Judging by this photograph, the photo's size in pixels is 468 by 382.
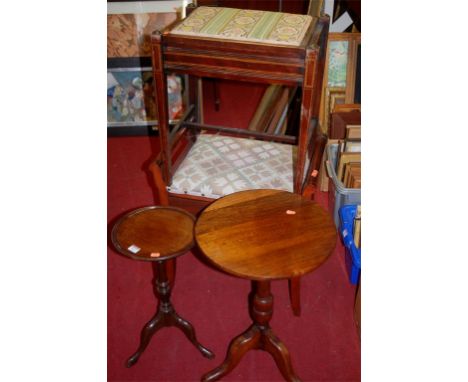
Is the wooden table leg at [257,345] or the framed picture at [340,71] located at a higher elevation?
the framed picture at [340,71]

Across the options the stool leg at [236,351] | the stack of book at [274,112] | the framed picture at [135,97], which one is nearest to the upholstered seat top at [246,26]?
the stool leg at [236,351]

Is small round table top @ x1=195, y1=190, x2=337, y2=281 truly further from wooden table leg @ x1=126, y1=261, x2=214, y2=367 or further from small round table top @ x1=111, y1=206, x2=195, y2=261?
wooden table leg @ x1=126, y1=261, x2=214, y2=367

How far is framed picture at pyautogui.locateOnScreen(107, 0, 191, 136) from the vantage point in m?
3.90

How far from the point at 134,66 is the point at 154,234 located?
2484mm

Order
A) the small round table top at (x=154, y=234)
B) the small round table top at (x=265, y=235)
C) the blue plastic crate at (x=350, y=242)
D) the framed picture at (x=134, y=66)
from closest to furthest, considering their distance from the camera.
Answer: the small round table top at (x=265, y=235) < the small round table top at (x=154, y=234) < the blue plastic crate at (x=350, y=242) < the framed picture at (x=134, y=66)

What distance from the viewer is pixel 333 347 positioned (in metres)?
2.53

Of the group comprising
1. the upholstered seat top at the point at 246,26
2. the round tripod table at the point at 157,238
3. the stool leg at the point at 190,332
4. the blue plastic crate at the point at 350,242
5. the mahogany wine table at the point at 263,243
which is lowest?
the stool leg at the point at 190,332

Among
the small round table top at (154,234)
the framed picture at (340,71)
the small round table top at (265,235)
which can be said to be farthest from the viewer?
the framed picture at (340,71)

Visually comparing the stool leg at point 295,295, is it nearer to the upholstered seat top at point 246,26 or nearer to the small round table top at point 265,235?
the small round table top at point 265,235

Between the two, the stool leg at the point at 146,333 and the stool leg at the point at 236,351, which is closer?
the stool leg at the point at 236,351

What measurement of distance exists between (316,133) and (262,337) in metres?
1.21

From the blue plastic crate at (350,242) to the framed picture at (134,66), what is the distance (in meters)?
1.60

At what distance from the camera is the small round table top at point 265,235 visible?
179cm

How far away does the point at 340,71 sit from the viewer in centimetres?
372
